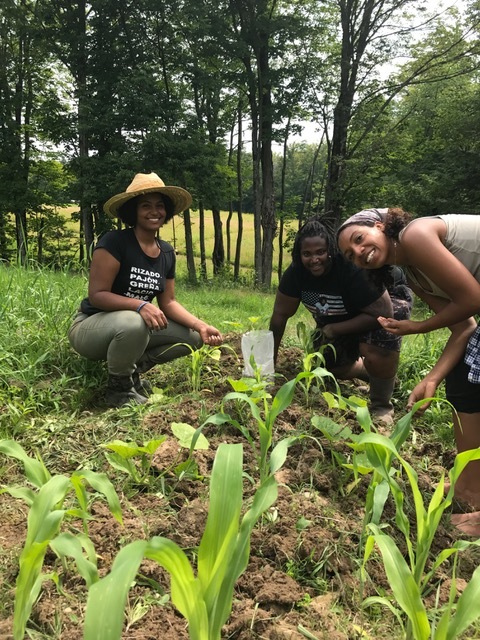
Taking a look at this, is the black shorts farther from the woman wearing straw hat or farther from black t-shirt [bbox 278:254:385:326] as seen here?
the woman wearing straw hat

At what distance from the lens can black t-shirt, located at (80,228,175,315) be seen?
95.1 inches

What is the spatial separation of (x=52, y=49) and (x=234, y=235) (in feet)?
54.2

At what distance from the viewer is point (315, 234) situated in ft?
7.99

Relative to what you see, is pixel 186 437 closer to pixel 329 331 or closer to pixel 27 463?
pixel 27 463

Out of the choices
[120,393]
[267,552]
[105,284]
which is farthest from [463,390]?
[105,284]

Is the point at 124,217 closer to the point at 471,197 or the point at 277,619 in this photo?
the point at 277,619

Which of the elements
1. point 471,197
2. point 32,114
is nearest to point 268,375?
point 471,197

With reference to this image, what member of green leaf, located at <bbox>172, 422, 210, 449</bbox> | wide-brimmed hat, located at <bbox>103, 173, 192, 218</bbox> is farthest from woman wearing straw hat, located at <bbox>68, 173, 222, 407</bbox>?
green leaf, located at <bbox>172, 422, 210, 449</bbox>

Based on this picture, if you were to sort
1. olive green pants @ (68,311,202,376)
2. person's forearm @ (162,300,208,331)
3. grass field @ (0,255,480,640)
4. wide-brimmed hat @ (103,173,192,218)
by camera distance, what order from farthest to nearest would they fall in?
1. person's forearm @ (162,300,208,331)
2. wide-brimmed hat @ (103,173,192,218)
3. olive green pants @ (68,311,202,376)
4. grass field @ (0,255,480,640)

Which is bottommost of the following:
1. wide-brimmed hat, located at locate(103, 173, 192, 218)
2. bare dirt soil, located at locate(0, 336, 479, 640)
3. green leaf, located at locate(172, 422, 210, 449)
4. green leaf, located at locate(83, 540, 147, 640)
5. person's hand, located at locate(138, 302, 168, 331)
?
bare dirt soil, located at locate(0, 336, 479, 640)

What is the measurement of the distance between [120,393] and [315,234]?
1385 millimetres

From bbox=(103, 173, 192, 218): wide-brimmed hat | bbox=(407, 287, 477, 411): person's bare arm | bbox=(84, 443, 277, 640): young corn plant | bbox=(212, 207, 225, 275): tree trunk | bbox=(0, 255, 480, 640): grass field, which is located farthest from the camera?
bbox=(212, 207, 225, 275): tree trunk

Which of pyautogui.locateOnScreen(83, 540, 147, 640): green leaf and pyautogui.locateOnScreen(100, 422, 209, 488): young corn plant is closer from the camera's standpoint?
pyautogui.locateOnScreen(83, 540, 147, 640): green leaf

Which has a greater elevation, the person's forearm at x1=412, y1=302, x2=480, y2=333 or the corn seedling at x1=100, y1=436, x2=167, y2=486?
the person's forearm at x1=412, y1=302, x2=480, y2=333
